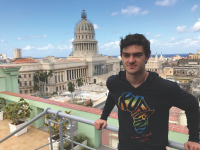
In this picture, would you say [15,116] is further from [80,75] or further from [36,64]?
[80,75]

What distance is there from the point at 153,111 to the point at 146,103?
0.53ft

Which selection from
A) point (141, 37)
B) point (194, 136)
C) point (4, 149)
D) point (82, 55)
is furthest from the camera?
point (82, 55)

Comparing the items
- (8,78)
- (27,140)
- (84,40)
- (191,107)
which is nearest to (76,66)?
(84,40)

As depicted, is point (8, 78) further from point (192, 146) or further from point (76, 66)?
point (76, 66)

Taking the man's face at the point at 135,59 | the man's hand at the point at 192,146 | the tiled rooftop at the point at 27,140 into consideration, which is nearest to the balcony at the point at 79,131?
the tiled rooftop at the point at 27,140

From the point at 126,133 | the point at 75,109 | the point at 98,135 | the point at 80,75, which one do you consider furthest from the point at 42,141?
the point at 80,75

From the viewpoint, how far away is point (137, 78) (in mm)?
2814

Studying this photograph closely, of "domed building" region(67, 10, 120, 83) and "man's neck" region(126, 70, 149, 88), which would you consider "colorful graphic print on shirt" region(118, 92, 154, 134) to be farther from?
"domed building" region(67, 10, 120, 83)

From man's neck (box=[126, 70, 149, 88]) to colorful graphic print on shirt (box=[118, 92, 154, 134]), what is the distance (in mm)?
202

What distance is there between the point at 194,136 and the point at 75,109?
619cm

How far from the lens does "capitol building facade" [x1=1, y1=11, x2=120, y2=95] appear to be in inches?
2122

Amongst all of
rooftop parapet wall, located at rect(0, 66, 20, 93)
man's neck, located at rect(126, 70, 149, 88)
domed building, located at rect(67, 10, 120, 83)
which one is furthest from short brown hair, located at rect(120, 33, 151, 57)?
domed building, located at rect(67, 10, 120, 83)

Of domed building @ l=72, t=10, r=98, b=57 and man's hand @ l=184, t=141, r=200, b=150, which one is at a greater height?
domed building @ l=72, t=10, r=98, b=57

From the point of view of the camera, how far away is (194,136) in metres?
2.52
